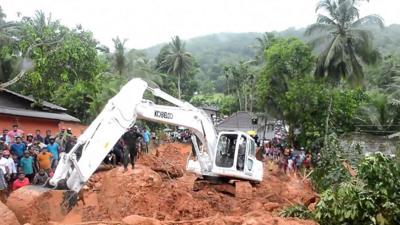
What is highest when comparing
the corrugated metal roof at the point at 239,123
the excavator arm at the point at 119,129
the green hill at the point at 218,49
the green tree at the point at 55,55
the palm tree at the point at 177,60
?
the green hill at the point at 218,49

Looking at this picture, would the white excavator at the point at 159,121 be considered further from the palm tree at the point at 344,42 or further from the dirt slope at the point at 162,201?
the palm tree at the point at 344,42

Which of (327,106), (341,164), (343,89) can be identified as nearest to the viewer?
(341,164)

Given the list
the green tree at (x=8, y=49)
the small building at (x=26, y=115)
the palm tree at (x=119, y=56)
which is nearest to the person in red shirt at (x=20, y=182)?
the small building at (x=26, y=115)

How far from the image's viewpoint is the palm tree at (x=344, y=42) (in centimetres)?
3088

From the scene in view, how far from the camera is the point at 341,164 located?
16609 mm

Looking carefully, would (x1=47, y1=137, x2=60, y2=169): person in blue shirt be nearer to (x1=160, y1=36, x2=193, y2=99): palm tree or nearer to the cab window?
the cab window

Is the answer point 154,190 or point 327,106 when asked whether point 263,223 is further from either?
point 327,106

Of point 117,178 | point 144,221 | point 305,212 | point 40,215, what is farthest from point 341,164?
point 40,215

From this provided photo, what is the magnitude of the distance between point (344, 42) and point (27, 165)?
2466cm

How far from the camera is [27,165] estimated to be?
10.9m

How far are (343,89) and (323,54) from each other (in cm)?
458

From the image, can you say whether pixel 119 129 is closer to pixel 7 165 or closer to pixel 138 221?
pixel 138 221

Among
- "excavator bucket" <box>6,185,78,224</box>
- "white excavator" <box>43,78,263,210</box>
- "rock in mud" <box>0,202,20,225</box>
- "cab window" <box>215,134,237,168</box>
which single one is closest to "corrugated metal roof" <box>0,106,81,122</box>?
"white excavator" <box>43,78,263,210</box>

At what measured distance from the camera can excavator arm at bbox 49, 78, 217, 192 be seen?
30.2ft
